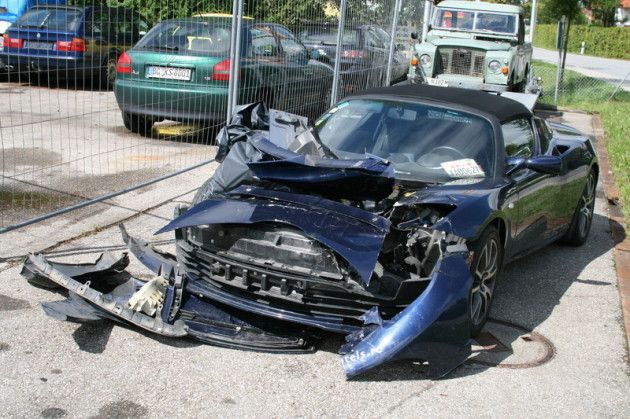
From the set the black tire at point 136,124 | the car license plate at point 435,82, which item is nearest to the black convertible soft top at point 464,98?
the black tire at point 136,124

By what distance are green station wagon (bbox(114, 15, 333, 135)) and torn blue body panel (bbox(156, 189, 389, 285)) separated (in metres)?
4.30

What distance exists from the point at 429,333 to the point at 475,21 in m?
14.1

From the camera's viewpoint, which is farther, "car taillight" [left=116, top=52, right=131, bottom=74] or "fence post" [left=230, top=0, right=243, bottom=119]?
"car taillight" [left=116, top=52, right=131, bottom=74]

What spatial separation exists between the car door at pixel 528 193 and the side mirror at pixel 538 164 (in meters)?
0.03

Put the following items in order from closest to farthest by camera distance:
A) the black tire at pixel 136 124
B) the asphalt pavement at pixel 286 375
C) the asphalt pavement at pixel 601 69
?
the asphalt pavement at pixel 286 375, the black tire at pixel 136 124, the asphalt pavement at pixel 601 69

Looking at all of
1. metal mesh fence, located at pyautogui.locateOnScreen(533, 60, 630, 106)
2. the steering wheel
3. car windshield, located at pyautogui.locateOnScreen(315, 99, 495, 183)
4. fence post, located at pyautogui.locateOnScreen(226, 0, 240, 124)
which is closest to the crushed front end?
car windshield, located at pyautogui.locateOnScreen(315, 99, 495, 183)

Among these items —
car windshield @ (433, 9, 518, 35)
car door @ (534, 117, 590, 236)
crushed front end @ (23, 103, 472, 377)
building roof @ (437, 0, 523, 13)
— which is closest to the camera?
crushed front end @ (23, 103, 472, 377)

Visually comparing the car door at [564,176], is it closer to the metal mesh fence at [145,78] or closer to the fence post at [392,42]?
the metal mesh fence at [145,78]

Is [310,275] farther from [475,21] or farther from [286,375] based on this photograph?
[475,21]

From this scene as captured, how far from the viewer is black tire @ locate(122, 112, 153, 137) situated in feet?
34.1

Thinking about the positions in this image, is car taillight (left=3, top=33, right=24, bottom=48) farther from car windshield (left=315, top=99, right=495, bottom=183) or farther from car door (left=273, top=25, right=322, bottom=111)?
car windshield (left=315, top=99, right=495, bottom=183)

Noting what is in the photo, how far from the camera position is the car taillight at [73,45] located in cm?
764

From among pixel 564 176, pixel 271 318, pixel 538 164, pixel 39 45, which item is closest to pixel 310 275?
pixel 271 318

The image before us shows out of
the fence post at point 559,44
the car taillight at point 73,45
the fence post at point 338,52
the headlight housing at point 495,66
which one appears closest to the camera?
the car taillight at point 73,45
